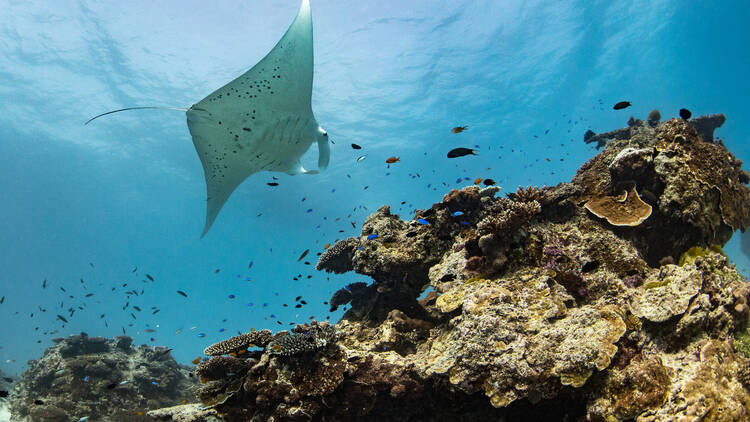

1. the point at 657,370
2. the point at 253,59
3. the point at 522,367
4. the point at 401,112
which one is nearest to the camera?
the point at 657,370

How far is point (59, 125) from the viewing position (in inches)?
1396

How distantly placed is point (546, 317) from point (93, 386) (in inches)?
476

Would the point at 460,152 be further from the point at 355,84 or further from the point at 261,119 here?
the point at 355,84

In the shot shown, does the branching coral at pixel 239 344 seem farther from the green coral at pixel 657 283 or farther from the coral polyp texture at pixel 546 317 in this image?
the green coral at pixel 657 283

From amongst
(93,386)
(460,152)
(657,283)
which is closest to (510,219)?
(460,152)

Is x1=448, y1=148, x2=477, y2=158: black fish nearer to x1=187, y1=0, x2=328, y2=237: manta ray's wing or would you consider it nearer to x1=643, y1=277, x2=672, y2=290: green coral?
x1=187, y1=0, x2=328, y2=237: manta ray's wing

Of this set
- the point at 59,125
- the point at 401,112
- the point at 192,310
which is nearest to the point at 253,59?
the point at 401,112

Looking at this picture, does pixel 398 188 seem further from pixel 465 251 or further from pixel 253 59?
pixel 465 251

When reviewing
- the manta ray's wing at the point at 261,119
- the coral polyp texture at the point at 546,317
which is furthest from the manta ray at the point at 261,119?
the coral polyp texture at the point at 546,317

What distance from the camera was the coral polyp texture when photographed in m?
2.80

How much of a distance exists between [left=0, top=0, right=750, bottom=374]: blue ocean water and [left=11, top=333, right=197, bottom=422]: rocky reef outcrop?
8.91 ft

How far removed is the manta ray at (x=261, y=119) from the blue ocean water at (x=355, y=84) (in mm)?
3432

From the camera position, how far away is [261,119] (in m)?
5.44

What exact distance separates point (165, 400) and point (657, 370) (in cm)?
1238
